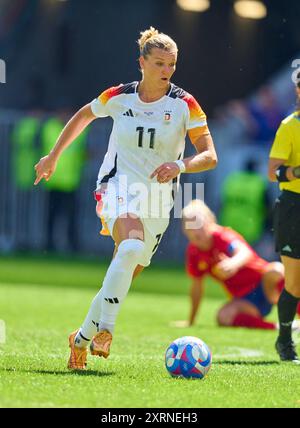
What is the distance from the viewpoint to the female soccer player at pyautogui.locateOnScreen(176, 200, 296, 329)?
12.3 m

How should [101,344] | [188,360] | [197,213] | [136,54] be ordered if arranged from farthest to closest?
[136,54] < [197,213] < [188,360] < [101,344]

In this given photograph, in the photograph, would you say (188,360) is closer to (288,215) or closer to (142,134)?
(142,134)

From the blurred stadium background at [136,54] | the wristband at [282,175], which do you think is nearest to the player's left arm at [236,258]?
the wristband at [282,175]

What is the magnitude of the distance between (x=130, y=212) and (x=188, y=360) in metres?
1.06

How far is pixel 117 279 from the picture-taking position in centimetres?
758

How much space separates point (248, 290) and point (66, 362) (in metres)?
5.00

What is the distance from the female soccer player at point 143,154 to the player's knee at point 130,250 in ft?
0.05

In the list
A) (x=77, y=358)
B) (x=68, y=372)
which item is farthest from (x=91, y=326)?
(x=68, y=372)

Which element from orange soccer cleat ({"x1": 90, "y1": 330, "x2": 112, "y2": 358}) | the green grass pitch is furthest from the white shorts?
the green grass pitch

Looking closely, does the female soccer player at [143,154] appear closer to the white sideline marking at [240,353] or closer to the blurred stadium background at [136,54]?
the white sideline marking at [240,353]

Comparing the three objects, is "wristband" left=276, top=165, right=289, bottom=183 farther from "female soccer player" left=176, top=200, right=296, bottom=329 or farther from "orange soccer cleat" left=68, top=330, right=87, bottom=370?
"female soccer player" left=176, top=200, right=296, bottom=329

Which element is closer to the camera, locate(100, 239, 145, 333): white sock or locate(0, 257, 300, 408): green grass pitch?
locate(0, 257, 300, 408): green grass pitch

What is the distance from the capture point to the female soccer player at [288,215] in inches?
351

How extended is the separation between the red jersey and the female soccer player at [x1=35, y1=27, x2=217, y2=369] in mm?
4370
